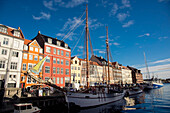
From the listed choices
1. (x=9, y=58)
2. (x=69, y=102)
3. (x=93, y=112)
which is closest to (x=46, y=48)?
(x=9, y=58)

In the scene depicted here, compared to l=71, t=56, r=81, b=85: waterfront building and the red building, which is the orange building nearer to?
the red building

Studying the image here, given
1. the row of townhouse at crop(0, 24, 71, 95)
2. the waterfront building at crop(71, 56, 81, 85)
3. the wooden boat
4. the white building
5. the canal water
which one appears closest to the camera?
the wooden boat

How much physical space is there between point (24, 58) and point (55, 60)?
12.0 metres

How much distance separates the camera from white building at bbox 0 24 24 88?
31516 millimetres

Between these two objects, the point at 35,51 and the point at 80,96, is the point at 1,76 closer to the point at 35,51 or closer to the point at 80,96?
the point at 35,51

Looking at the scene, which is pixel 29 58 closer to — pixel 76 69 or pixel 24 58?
pixel 24 58

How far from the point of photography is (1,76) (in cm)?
3061

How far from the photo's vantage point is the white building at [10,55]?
103 feet

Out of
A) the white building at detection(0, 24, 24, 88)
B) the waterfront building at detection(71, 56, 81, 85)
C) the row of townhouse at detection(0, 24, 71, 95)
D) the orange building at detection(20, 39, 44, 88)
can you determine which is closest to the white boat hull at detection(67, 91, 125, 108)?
the row of townhouse at detection(0, 24, 71, 95)

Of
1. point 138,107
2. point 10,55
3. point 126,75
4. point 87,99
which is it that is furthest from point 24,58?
point 126,75

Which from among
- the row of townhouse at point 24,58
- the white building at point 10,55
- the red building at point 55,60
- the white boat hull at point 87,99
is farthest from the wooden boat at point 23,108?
the red building at point 55,60

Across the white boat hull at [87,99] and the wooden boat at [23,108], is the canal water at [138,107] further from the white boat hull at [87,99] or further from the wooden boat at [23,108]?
the wooden boat at [23,108]

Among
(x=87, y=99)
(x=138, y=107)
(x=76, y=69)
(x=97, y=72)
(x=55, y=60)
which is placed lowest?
(x=138, y=107)

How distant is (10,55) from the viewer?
109 ft
